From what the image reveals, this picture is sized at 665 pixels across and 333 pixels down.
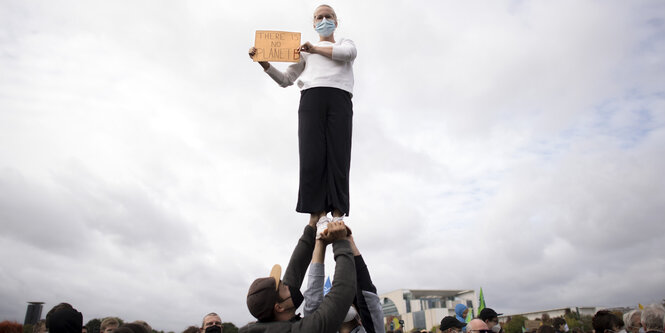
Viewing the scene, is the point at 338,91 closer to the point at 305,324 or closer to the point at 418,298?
the point at 305,324

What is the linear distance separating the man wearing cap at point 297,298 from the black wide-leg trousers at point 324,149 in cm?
58

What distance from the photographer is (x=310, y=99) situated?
5074 mm

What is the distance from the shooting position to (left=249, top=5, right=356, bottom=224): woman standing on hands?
471 centimetres

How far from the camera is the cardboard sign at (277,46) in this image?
5203 mm

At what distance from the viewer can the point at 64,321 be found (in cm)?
559

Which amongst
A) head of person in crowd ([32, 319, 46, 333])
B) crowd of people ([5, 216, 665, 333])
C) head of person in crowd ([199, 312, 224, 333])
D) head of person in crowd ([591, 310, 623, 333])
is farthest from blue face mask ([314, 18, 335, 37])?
head of person in crowd ([32, 319, 46, 333])

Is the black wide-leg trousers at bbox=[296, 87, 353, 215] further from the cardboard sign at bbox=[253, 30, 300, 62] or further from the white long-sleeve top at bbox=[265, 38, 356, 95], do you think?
the cardboard sign at bbox=[253, 30, 300, 62]

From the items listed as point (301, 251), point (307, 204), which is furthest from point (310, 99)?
point (301, 251)

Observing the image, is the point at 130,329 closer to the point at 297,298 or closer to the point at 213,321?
the point at 213,321

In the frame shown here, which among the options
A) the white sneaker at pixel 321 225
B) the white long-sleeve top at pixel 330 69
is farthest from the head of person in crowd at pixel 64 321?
the white long-sleeve top at pixel 330 69

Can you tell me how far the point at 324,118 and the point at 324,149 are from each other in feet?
1.30

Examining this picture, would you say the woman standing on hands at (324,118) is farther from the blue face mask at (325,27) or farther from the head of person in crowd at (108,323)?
the head of person in crowd at (108,323)

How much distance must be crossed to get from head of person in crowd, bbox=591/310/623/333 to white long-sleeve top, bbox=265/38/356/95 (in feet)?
21.4

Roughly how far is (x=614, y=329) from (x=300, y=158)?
22.1ft
